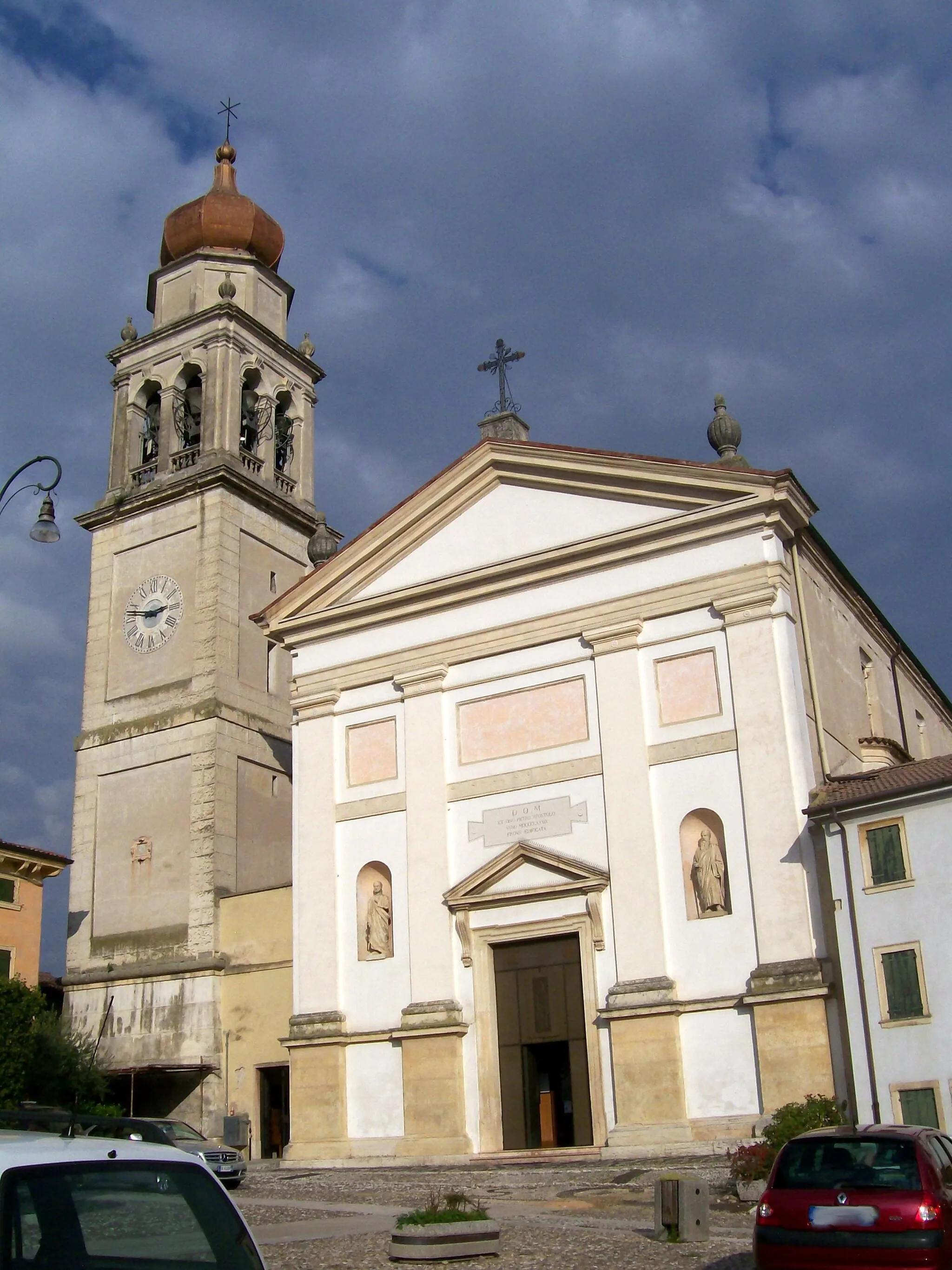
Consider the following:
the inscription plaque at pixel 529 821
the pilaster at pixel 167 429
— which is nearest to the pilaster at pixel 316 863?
the inscription plaque at pixel 529 821

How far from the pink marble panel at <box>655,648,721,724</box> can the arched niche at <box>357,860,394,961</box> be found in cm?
630

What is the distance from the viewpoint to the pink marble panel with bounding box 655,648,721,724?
74.0 feet

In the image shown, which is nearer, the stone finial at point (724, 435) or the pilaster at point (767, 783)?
the pilaster at point (767, 783)

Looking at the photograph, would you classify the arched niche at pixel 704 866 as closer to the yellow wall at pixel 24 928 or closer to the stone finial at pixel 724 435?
the stone finial at pixel 724 435

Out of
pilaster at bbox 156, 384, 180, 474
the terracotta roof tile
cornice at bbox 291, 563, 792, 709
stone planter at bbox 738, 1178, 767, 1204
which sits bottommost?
stone planter at bbox 738, 1178, 767, 1204

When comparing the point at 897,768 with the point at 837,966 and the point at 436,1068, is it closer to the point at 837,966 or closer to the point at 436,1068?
the point at 837,966

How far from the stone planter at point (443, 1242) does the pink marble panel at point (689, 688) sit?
12.5 meters

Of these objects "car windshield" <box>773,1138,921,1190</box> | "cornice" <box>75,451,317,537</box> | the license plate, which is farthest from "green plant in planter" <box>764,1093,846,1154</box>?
"cornice" <box>75,451,317,537</box>

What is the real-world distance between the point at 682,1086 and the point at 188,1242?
1745cm

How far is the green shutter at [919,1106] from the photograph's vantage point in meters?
18.3

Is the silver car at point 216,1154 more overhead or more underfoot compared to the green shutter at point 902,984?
more underfoot

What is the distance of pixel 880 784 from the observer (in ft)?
67.0

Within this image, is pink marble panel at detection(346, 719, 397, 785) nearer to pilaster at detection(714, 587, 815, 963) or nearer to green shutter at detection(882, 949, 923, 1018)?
pilaster at detection(714, 587, 815, 963)

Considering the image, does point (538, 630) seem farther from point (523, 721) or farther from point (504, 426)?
point (504, 426)
